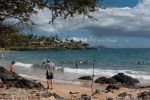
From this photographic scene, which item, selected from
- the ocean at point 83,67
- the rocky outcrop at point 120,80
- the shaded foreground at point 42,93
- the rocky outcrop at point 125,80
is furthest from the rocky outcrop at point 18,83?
the rocky outcrop at point 125,80

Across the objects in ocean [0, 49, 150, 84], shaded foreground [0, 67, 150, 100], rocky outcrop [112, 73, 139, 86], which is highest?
shaded foreground [0, 67, 150, 100]

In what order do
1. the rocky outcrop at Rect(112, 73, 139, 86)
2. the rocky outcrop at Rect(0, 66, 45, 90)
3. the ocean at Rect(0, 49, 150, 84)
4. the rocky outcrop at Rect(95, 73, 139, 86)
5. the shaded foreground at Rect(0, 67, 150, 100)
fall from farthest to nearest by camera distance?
the ocean at Rect(0, 49, 150, 84), the rocky outcrop at Rect(112, 73, 139, 86), the rocky outcrop at Rect(95, 73, 139, 86), the rocky outcrop at Rect(0, 66, 45, 90), the shaded foreground at Rect(0, 67, 150, 100)

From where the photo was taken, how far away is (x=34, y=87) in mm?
20828

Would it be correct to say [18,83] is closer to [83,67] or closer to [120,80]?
[120,80]

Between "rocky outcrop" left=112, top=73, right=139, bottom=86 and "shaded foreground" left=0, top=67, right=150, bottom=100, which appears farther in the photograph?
"rocky outcrop" left=112, top=73, right=139, bottom=86

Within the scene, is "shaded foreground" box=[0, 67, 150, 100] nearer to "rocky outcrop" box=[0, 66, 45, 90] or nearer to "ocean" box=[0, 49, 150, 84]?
"rocky outcrop" box=[0, 66, 45, 90]

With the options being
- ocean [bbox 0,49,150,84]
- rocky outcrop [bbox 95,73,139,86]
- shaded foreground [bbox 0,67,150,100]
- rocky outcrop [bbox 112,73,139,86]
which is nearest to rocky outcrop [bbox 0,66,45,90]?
shaded foreground [bbox 0,67,150,100]

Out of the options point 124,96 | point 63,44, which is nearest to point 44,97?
point 63,44

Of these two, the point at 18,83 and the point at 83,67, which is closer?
the point at 18,83

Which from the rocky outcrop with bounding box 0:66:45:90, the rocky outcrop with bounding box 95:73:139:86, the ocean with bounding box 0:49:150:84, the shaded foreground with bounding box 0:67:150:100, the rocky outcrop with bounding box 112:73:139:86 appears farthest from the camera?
the ocean with bounding box 0:49:150:84

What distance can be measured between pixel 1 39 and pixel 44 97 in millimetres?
5276

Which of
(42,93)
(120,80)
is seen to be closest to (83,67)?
(120,80)

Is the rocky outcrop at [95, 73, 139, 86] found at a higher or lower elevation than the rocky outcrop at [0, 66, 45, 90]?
lower

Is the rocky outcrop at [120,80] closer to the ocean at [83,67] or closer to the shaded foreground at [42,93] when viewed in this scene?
the ocean at [83,67]
